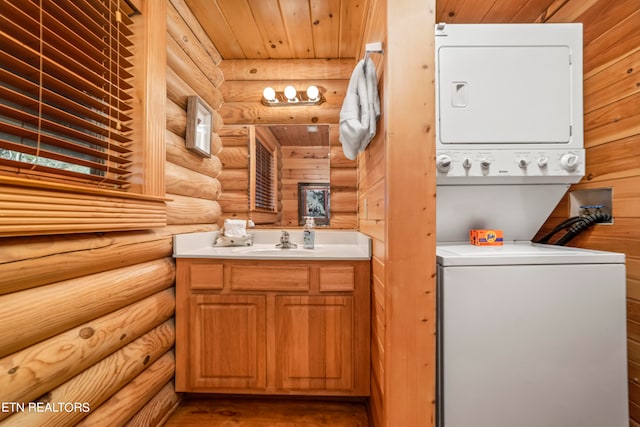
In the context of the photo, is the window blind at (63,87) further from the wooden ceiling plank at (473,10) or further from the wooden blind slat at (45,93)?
the wooden ceiling plank at (473,10)

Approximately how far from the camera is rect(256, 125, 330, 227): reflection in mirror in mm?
2240

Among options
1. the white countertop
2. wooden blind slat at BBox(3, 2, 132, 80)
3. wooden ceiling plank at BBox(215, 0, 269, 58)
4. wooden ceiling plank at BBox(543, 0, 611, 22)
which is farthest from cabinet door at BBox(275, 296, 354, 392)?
wooden ceiling plank at BBox(543, 0, 611, 22)

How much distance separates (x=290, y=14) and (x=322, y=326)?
2.01m

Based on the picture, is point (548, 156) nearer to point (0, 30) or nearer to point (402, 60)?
point (402, 60)

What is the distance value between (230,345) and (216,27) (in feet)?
7.01

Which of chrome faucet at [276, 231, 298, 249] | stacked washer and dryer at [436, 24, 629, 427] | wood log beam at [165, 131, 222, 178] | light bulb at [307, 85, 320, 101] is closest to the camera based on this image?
stacked washer and dryer at [436, 24, 629, 427]

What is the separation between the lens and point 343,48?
2.15 m

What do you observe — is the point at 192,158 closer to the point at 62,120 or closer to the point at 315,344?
the point at 62,120

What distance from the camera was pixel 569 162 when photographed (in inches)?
51.1

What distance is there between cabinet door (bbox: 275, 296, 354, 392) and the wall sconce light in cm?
154

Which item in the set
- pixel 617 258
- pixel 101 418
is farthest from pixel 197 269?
pixel 617 258

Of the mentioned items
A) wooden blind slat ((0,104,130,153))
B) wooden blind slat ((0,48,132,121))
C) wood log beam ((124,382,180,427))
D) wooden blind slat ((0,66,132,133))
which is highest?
wooden blind slat ((0,48,132,121))

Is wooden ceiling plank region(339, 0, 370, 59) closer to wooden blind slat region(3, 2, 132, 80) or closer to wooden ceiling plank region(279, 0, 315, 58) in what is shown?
wooden ceiling plank region(279, 0, 315, 58)

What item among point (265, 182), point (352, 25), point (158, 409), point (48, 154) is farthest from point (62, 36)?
point (158, 409)
